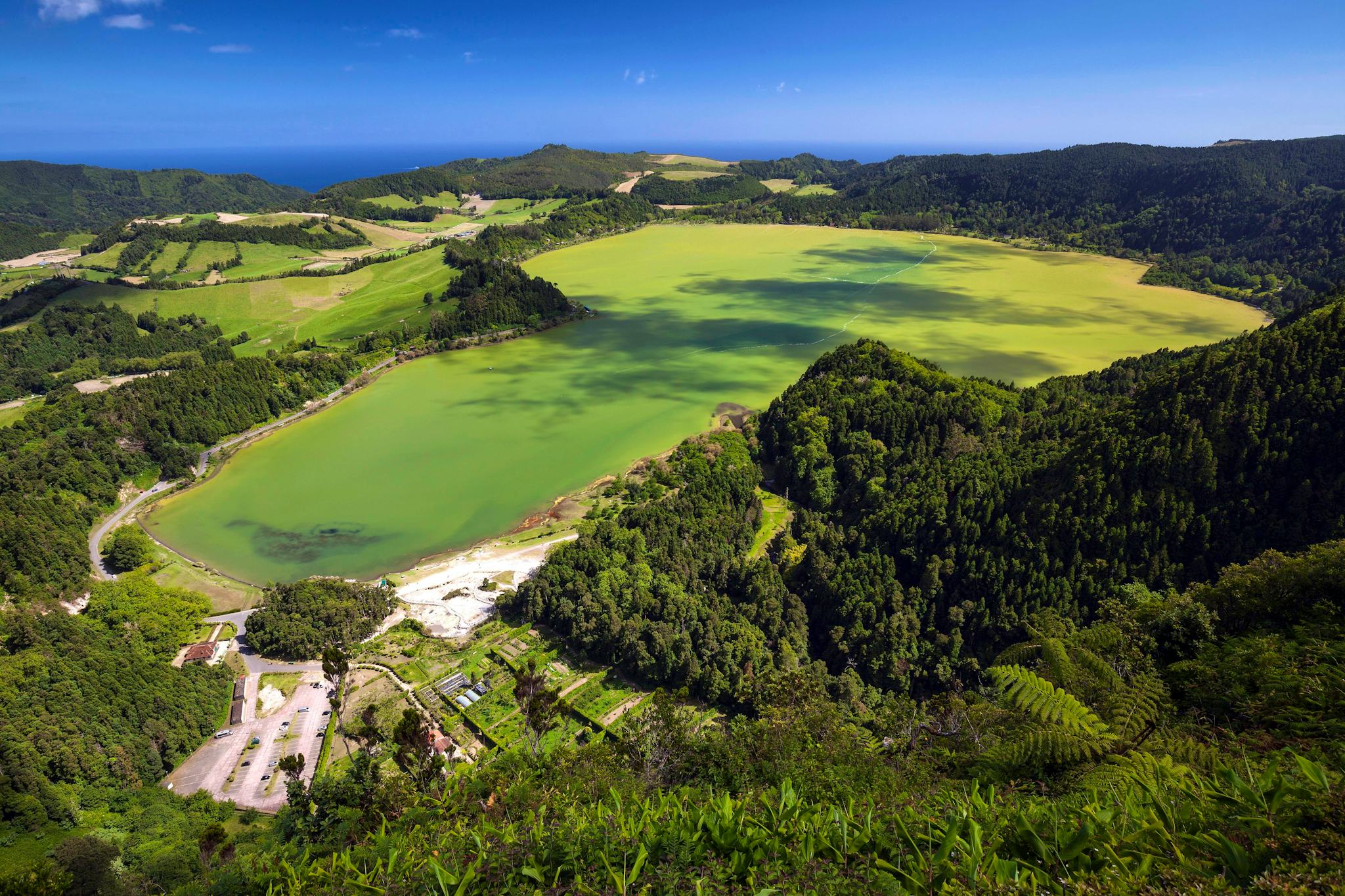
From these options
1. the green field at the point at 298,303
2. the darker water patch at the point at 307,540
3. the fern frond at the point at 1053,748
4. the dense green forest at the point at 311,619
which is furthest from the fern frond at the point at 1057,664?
the green field at the point at 298,303

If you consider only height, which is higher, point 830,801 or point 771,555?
point 830,801

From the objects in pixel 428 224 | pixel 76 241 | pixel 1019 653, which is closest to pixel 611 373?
pixel 1019 653

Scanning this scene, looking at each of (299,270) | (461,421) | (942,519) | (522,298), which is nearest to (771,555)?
(942,519)

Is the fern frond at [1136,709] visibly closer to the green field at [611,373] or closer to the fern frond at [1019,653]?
the fern frond at [1019,653]

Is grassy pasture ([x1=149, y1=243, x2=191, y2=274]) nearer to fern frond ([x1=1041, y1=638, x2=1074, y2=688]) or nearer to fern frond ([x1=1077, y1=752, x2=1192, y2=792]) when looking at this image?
fern frond ([x1=1041, y1=638, x2=1074, y2=688])

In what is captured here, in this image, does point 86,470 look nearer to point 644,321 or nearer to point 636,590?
point 636,590

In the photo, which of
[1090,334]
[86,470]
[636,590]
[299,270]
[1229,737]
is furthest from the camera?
[299,270]

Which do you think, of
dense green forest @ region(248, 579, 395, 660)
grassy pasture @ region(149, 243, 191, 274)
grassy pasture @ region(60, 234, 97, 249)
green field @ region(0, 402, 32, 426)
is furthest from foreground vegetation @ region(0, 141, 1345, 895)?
grassy pasture @ region(60, 234, 97, 249)
